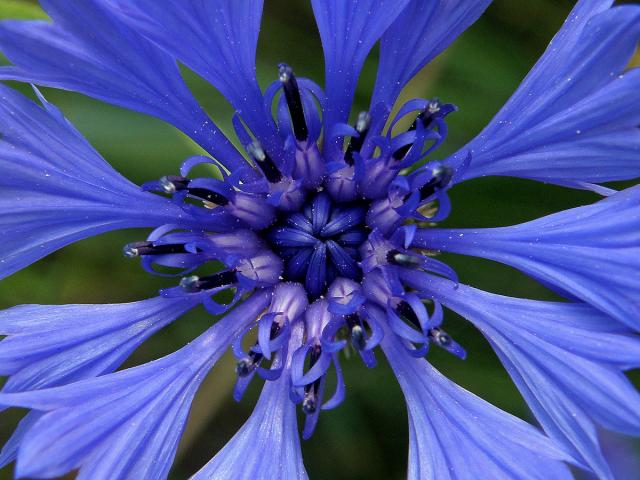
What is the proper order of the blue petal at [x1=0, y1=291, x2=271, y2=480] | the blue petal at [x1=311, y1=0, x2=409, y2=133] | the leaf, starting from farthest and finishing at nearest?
1. the leaf
2. the blue petal at [x1=311, y1=0, x2=409, y2=133]
3. the blue petal at [x1=0, y1=291, x2=271, y2=480]

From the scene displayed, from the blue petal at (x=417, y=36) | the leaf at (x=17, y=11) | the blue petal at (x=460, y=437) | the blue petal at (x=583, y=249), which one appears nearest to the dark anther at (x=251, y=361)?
the blue petal at (x=460, y=437)

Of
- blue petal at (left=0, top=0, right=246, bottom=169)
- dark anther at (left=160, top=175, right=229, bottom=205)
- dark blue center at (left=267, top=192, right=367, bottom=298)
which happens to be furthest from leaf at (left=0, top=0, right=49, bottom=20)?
dark blue center at (left=267, top=192, right=367, bottom=298)

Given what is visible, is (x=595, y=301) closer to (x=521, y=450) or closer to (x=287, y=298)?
(x=521, y=450)

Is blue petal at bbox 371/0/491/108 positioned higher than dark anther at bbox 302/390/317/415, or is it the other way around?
blue petal at bbox 371/0/491/108

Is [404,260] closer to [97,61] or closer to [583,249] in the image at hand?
[583,249]

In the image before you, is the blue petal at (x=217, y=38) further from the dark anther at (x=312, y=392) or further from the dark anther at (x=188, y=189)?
the dark anther at (x=312, y=392)

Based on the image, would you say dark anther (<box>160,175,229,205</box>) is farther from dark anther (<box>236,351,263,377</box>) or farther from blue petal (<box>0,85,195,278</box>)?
dark anther (<box>236,351,263,377</box>)

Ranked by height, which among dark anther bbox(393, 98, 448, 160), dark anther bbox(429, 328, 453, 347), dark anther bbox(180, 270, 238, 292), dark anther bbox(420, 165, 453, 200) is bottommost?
dark anther bbox(429, 328, 453, 347)
